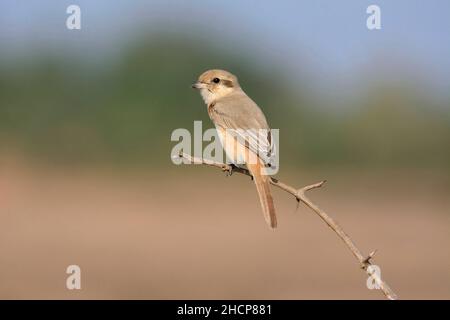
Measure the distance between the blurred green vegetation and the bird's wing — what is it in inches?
802

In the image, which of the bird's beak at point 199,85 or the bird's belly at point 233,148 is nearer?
the bird's belly at point 233,148

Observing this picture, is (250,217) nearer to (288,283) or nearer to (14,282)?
(288,283)

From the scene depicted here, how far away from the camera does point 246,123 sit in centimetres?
669

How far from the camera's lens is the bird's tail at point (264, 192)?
221 inches

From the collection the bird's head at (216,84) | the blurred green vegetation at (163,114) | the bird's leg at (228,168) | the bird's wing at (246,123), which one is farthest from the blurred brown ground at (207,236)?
the bird's leg at (228,168)

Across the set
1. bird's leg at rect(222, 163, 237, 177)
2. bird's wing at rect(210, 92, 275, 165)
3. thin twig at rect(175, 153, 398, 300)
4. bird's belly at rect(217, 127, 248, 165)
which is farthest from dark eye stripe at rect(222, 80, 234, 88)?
thin twig at rect(175, 153, 398, 300)

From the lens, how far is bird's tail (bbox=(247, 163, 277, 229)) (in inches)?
221

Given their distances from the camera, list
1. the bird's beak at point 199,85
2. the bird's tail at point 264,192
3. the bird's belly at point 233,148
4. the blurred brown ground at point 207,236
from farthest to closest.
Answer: the blurred brown ground at point 207,236 < the bird's beak at point 199,85 < the bird's belly at point 233,148 < the bird's tail at point 264,192

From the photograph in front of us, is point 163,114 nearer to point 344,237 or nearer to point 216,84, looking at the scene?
point 216,84

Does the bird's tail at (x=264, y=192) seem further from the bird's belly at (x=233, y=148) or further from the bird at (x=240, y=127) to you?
the bird's belly at (x=233, y=148)

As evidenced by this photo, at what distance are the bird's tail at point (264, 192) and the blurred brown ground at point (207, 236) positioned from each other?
7.25 m

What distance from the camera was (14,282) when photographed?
48.3ft

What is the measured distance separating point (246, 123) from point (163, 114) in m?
23.1

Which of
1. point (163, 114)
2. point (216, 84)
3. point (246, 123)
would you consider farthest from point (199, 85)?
point (163, 114)
